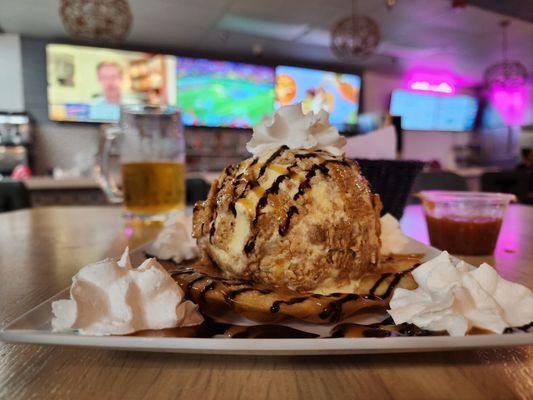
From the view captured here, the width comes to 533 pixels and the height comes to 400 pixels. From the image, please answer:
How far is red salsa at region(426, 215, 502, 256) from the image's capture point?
3.76 ft

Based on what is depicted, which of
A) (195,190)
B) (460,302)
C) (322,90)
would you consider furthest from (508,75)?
(460,302)

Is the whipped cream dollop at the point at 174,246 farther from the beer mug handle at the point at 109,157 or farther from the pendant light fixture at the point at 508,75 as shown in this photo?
the pendant light fixture at the point at 508,75

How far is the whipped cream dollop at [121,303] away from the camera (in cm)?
48

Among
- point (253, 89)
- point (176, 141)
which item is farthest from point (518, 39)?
point (176, 141)

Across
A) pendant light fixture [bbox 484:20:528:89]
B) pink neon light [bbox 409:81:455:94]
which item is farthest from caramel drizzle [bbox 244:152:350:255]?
pink neon light [bbox 409:81:455:94]

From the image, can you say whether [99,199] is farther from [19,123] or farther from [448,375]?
[448,375]

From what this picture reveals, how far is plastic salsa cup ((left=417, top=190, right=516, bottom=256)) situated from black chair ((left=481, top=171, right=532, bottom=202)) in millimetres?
4375

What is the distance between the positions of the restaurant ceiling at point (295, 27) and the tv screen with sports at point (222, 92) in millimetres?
243

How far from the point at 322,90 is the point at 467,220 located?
240 inches

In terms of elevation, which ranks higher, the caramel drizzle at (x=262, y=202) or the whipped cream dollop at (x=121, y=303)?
the caramel drizzle at (x=262, y=202)

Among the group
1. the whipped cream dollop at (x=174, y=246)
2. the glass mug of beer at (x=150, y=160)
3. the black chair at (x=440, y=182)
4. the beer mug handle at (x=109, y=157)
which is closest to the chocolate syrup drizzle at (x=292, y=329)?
the whipped cream dollop at (x=174, y=246)

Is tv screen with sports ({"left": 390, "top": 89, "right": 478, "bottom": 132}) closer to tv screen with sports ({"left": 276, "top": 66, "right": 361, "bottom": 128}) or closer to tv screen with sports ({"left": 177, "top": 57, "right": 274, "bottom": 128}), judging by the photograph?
tv screen with sports ({"left": 276, "top": 66, "right": 361, "bottom": 128})

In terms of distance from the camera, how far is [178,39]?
18.6 ft

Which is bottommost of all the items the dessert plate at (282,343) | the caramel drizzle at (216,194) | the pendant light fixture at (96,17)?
the dessert plate at (282,343)
